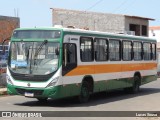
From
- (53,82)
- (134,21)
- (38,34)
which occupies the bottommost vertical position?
(53,82)

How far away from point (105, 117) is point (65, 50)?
128 inches

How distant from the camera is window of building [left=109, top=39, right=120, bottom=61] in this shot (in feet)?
64.0

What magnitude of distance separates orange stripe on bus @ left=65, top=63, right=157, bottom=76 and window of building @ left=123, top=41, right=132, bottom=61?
0.36 meters

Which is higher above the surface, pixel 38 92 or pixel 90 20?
pixel 90 20

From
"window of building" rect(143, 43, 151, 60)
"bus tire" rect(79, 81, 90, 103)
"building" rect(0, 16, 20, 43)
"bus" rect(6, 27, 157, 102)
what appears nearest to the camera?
"bus" rect(6, 27, 157, 102)

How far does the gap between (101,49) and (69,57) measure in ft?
8.91

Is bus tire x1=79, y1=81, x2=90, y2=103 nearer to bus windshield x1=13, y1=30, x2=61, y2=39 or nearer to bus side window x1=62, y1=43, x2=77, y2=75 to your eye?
bus side window x1=62, y1=43, x2=77, y2=75

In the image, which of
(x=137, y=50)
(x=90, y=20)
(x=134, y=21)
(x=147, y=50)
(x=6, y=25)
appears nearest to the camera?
(x=137, y=50)

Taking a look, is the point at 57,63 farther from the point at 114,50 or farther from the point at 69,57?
the point at 114,50

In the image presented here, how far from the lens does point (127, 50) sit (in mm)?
21297

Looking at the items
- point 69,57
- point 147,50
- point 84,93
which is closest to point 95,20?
point 147,50

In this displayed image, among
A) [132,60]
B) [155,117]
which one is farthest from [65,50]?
[132,60]

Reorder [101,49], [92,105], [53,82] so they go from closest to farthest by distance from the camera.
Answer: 1. [53,82]
2. [92,105]
3. [101,49]

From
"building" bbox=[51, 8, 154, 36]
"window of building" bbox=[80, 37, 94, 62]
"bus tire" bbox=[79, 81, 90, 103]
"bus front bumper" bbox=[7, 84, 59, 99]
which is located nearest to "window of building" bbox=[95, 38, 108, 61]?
"window of building" bbox=[80, 37, 94, 62]
